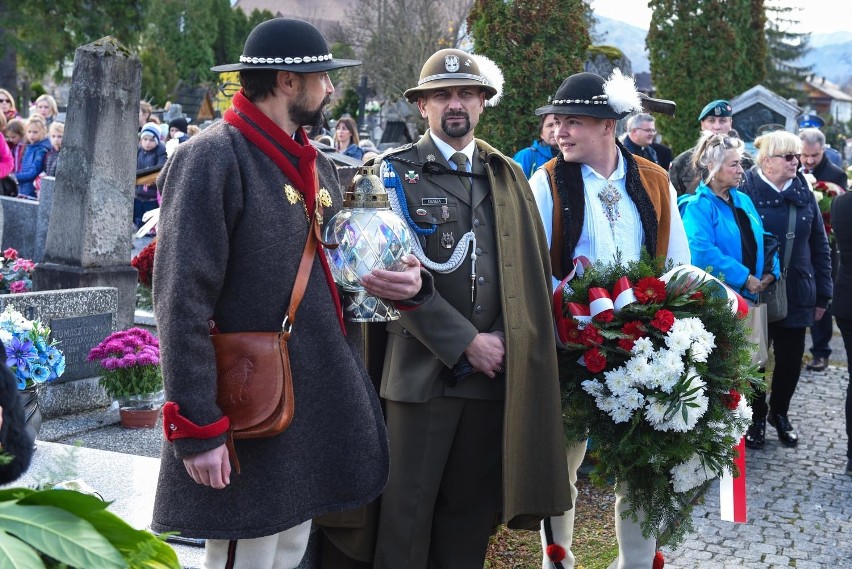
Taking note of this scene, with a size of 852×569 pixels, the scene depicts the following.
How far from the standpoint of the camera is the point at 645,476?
394 cm

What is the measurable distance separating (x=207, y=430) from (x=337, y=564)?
162 cm

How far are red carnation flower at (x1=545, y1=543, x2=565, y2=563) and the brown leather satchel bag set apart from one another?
6.33ft

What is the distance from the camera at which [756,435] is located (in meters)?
7.11

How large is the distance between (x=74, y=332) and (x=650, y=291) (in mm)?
4047

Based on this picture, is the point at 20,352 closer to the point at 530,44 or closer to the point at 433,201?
the point at 433,201

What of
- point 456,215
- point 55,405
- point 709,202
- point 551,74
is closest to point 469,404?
point 456,215

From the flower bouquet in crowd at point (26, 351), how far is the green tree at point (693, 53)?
13.2 m

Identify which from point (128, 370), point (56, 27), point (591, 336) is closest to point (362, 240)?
point (591, 336)

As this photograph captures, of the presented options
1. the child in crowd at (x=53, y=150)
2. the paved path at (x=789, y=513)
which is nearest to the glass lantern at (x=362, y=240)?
the paved path at (x=789, y=513)

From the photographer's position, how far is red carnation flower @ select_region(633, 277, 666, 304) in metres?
3.95

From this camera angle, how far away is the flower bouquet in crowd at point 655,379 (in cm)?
382

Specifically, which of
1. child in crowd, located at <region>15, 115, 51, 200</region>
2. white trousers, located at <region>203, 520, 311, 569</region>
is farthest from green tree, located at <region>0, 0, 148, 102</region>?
white trousers, located at <region>203, 520, 311, 569</region>

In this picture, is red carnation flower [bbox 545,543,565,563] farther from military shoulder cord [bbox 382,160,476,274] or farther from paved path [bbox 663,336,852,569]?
military shoulder cord [bbox 382,160,476,274]

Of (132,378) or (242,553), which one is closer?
(242,553)
